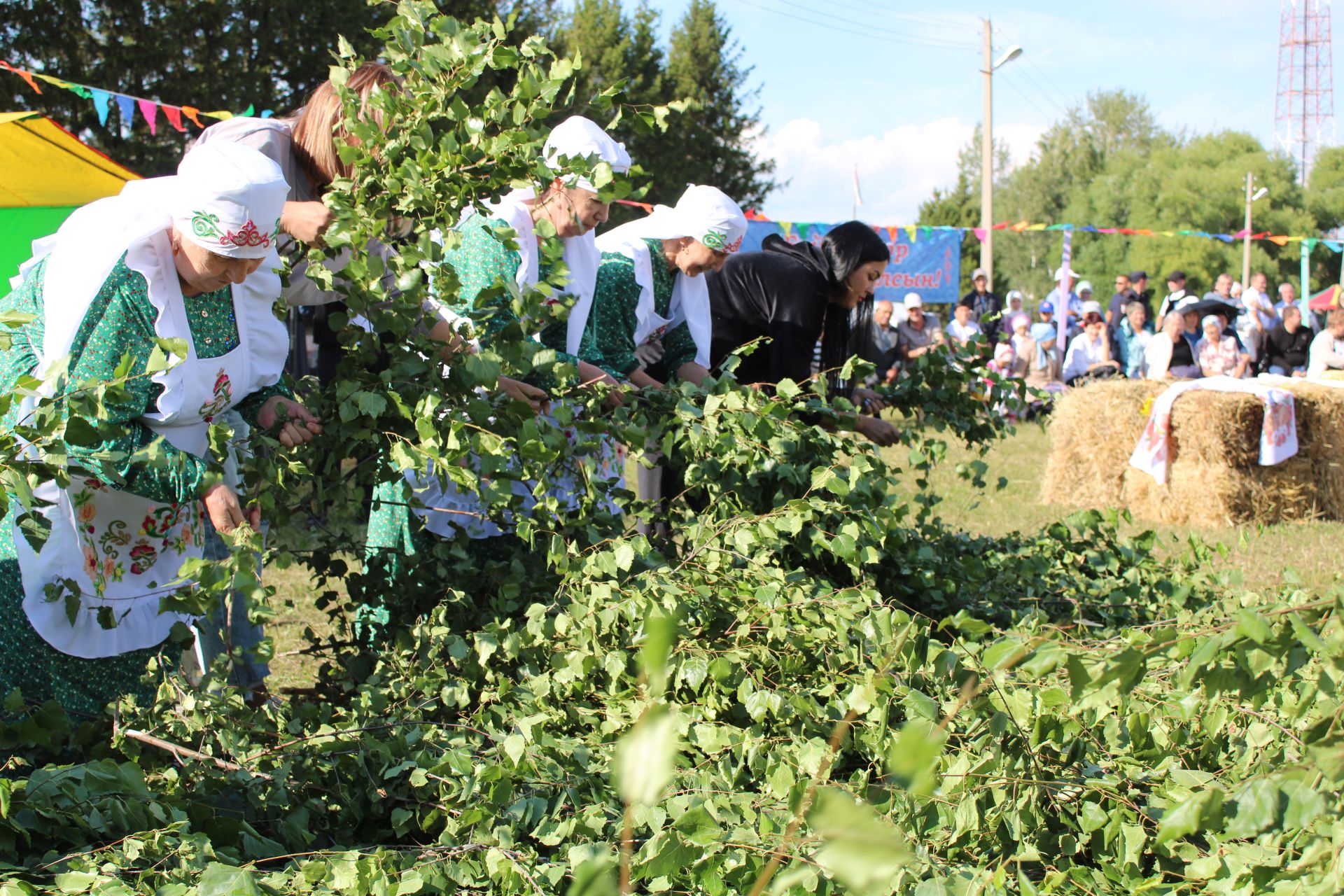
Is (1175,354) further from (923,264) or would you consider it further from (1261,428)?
(923,264)

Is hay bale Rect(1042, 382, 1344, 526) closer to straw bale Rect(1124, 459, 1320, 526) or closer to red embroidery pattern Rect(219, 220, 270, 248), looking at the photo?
straw bale Rect(1124, 459, 1320, 526)

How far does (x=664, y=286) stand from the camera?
3613 mm

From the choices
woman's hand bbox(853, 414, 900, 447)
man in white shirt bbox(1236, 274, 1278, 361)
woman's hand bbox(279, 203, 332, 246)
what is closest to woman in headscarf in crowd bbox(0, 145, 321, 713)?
Result: woman's hand bbox(279, 203, 332, 246)

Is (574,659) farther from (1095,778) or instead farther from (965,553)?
(965,553)

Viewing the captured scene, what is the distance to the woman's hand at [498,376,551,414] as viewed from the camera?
95.8 inches

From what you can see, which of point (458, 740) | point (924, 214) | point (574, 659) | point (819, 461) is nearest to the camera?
point (458, 740)

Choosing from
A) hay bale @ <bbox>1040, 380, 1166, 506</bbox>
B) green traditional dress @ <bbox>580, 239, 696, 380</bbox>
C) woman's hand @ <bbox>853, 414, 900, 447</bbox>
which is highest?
green traditional dress @ <bbox>580, 239, 696, 380</bbox>

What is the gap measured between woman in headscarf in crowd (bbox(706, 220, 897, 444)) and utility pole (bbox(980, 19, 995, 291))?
1091 centimetres

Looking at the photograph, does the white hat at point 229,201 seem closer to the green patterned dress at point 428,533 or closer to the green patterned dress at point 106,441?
the green patterned dress at point 106,441

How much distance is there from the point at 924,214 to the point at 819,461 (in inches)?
1855

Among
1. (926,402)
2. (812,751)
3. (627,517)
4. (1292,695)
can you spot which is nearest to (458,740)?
(812,751)

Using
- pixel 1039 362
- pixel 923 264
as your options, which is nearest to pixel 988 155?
pixel 923 264

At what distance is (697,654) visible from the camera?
7.06ft

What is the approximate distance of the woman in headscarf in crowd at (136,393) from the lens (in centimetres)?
192
